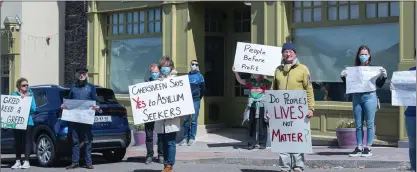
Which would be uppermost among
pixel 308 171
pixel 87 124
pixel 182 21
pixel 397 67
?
pixel 182 21

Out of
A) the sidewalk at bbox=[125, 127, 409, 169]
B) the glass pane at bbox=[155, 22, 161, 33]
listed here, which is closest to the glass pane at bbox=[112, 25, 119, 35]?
the glass pane at bbox=[155, 22, 161, 33]

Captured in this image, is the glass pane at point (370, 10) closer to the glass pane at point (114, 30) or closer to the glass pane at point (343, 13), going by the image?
the glass pane at point (343, 13)

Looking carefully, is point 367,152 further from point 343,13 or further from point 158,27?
point 158,27

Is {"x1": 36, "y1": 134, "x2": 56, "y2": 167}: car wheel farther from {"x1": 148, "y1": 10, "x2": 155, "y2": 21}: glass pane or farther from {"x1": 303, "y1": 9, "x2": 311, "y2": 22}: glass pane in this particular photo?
{"x1": 303, "y1": 9, "x2": 311, "y2": 22}: glass pane

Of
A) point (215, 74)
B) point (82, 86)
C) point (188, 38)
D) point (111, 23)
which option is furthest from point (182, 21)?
point (82, 86)

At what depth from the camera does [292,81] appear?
924 centimetres

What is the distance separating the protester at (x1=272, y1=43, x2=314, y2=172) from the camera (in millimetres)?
9227

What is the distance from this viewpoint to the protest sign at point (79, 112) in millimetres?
11141

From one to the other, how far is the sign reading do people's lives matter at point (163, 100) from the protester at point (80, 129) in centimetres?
151

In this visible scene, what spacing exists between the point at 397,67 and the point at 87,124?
566 centimetres

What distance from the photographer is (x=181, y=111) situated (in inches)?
385

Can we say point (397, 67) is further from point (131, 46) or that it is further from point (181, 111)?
point (131, 46)

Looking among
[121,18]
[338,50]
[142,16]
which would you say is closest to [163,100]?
[338,50]

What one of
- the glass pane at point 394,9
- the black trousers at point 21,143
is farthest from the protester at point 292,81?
the black trousers at point 21,143
